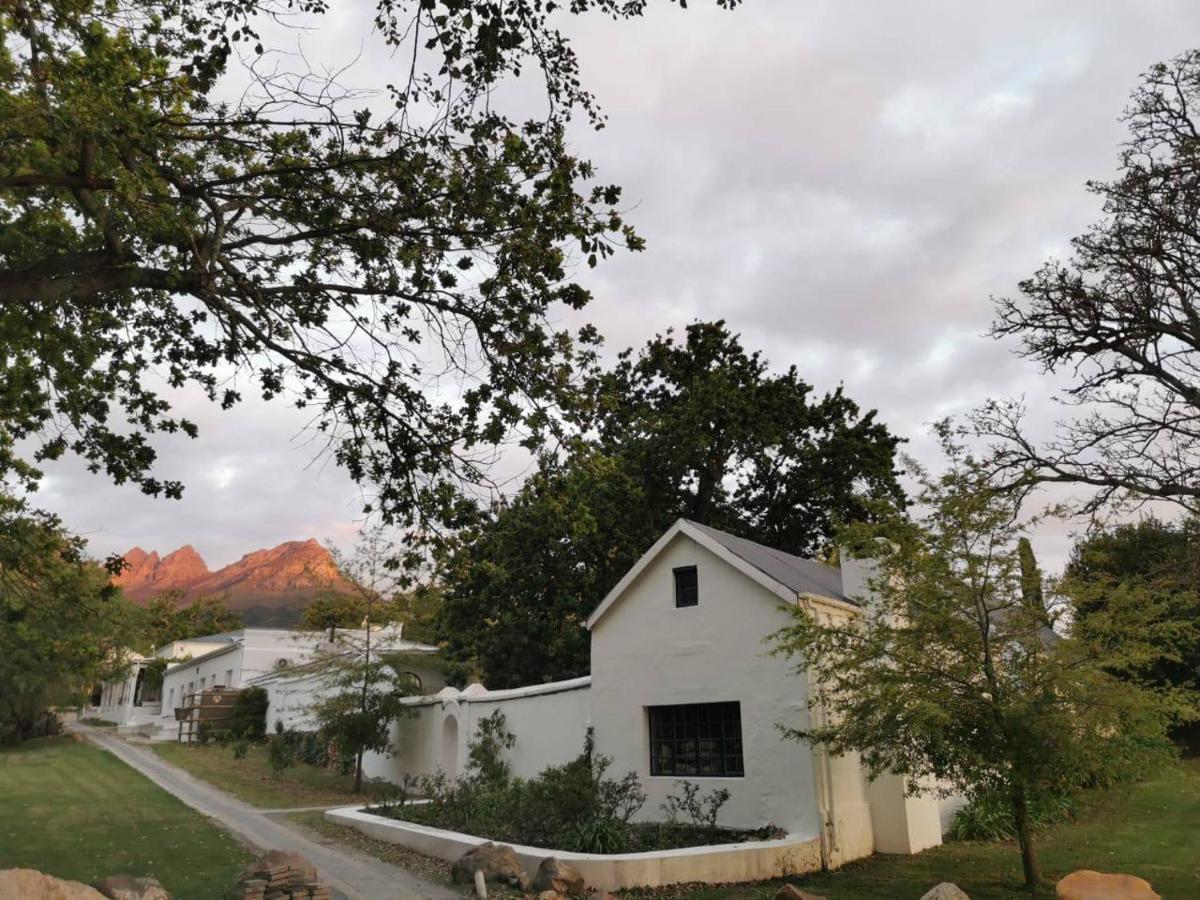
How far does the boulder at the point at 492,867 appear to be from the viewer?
11.9 metres

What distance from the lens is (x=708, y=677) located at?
16.3 meters

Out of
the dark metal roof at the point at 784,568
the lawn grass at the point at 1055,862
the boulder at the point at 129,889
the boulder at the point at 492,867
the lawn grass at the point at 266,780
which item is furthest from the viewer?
the lawn grass at the point at 266,780

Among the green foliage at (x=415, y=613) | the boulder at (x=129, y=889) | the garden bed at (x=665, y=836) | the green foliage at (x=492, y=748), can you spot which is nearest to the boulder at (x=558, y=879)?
the garden bed at (x=665, y=836)

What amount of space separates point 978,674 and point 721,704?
5364mm

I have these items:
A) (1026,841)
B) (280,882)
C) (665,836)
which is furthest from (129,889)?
(1026,841)

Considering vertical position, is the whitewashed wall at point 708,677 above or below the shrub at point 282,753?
above

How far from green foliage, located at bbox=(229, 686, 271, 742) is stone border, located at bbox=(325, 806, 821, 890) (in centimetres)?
2601

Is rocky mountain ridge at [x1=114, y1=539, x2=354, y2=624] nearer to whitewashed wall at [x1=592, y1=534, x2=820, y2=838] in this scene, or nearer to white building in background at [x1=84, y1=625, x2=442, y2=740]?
white building in background at [x1=84, y1=625, x2=442, y2=740]

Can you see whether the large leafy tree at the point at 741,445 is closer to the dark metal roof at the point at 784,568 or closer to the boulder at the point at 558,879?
the dark metal roof at the point at 784,568

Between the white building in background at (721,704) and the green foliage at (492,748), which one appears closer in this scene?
the white building in background at (721,704)

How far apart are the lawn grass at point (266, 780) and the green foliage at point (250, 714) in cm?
292

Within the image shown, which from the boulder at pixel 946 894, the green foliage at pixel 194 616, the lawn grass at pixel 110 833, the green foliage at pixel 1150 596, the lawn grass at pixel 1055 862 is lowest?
the lawn grass at pixel 1055 862

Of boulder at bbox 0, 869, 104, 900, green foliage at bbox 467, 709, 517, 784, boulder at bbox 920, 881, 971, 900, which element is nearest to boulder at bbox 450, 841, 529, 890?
boulder at bbox 0, 869, 104, 900

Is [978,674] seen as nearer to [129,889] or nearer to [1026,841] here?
[1026,841]
